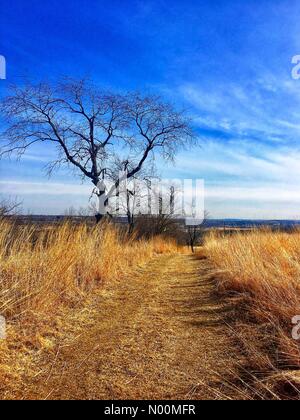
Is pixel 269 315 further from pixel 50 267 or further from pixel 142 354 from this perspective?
pixel 50 267

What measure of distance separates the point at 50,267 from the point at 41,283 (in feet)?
1.65

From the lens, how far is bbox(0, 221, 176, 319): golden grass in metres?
4.29

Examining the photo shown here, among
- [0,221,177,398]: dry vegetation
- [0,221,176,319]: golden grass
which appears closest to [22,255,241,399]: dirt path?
[0,221,177,398]: dry vegetation

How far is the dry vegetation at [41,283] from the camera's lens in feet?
11.3

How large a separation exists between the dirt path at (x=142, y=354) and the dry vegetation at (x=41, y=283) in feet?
0.74

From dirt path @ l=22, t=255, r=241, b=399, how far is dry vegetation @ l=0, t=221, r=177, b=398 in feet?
0.74

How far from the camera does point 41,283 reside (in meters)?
4.66

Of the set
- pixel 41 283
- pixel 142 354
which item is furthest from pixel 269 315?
pixel 41 283

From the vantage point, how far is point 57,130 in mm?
14883

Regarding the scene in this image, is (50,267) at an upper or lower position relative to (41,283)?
upper

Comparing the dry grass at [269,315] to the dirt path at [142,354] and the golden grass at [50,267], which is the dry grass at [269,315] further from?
the golden grass at [50,267]

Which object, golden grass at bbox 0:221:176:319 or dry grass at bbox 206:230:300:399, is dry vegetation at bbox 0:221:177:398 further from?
dry grass at bbox 206:230:300:399

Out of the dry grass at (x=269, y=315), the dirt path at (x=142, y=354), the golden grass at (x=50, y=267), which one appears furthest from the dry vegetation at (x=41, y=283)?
the dry grass at (x=269, y=315)

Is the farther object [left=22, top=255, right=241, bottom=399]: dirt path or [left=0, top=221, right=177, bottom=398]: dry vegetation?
[left=0, top=221, right=177, bottom=398]: dry vegetation
